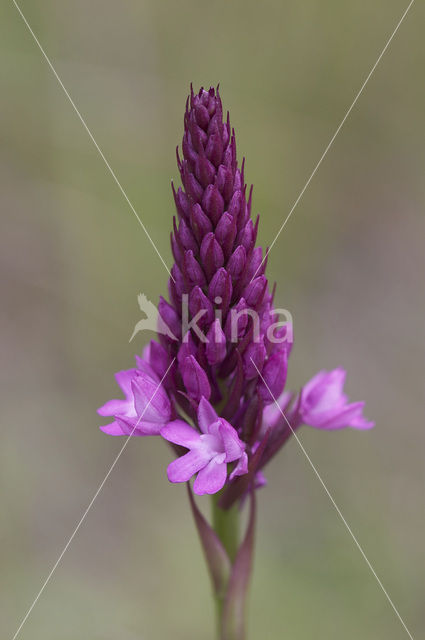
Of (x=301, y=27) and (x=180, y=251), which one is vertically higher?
(x=301, y=27)

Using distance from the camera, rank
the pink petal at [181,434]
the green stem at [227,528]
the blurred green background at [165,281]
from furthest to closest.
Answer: the blurred green background at [165,281]
the green stem at [227,528]
the pink petal at [181,434]

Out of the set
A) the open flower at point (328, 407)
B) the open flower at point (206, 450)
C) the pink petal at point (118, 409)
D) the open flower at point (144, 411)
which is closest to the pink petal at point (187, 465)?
the open flower at point (206, 450)

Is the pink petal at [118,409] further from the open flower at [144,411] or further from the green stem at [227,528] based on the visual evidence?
the green stem at [227,528]

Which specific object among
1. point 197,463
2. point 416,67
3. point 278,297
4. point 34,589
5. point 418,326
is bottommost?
point 34,589

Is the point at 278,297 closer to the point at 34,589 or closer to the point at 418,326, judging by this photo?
the point at 418,326

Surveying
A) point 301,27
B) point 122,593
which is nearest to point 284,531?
point 122,593

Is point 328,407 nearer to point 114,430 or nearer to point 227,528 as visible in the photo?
point 227,528

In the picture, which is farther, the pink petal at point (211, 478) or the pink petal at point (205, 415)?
the pink petal at point (205, 415)
